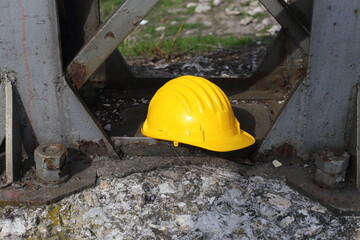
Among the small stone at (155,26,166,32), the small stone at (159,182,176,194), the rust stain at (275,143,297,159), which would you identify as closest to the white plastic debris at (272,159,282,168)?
the rust stain at (275,143,297,159)

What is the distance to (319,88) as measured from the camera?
3416mm

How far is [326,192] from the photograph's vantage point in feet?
11.3

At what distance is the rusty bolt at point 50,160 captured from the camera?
338 centimetres

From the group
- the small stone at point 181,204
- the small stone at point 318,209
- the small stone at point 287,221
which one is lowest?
the small stone at point 287,221

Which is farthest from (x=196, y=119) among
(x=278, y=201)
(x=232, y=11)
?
(x=232, y=11)

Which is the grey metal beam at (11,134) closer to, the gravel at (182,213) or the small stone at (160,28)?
the gravel at (182,213)

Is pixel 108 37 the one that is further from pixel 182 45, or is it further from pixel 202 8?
pixel 202 8

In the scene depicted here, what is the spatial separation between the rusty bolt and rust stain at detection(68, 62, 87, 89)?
15.7 inches

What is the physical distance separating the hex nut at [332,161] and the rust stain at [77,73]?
1481 millimetres

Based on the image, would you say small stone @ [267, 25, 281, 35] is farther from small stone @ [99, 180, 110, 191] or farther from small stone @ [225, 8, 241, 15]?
small stone @ [99, 180, 110, 191]

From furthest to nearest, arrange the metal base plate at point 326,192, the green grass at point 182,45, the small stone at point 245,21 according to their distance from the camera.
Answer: the small stone at point 245,21 → the green grass at point 182,45 → the metal base plate at point 326,192

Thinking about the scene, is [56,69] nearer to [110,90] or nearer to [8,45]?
[8,45]

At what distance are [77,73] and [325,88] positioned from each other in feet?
4.85

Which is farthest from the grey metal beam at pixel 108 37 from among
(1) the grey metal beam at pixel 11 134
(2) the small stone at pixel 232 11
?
(2) the small stone at pixel 232 11
